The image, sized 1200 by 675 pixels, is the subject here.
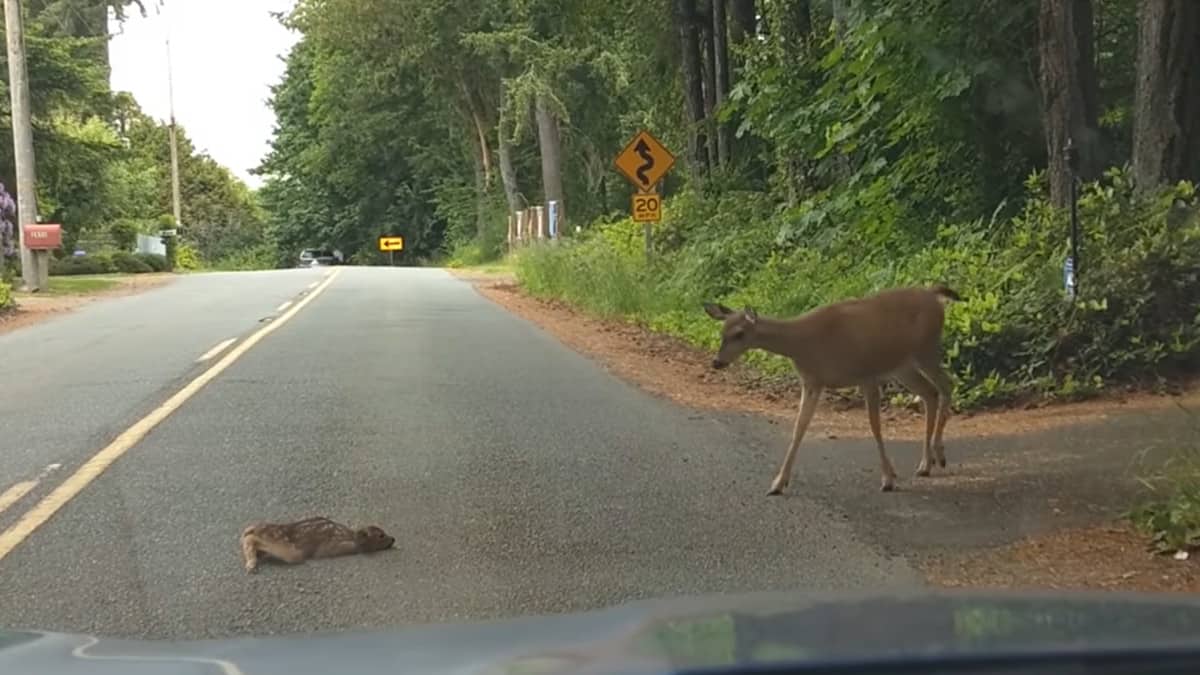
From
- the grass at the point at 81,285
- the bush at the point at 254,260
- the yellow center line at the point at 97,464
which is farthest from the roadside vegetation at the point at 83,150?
A: the yellow center line at the point at 97,464

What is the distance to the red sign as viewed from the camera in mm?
29438

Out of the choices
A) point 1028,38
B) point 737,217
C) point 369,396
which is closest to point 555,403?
point 369,396

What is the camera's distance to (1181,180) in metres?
11.7

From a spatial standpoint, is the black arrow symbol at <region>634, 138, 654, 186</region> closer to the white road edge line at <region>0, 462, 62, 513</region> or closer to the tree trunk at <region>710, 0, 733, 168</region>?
the tree trunk at <region>710, 0, 733, 168</region>

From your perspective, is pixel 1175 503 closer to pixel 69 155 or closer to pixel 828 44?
pixel 828 44

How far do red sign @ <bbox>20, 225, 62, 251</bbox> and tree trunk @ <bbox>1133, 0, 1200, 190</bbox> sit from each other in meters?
24.5

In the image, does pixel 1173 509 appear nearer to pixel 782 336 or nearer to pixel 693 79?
pixel 782 336

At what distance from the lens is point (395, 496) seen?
7.77 metres

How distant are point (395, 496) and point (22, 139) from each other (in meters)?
25.8

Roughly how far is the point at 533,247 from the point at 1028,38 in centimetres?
1994

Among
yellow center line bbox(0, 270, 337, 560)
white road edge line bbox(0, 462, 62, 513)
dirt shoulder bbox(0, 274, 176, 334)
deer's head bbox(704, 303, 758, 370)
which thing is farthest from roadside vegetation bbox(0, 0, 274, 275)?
deer's head bbox(704, 303, 758, 370)

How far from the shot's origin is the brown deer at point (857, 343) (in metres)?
8.06

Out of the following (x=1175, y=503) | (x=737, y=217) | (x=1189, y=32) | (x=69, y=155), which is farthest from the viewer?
(x=69, y=155)

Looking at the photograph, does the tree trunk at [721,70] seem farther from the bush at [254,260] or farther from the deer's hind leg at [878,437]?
the bush at [254,260]
